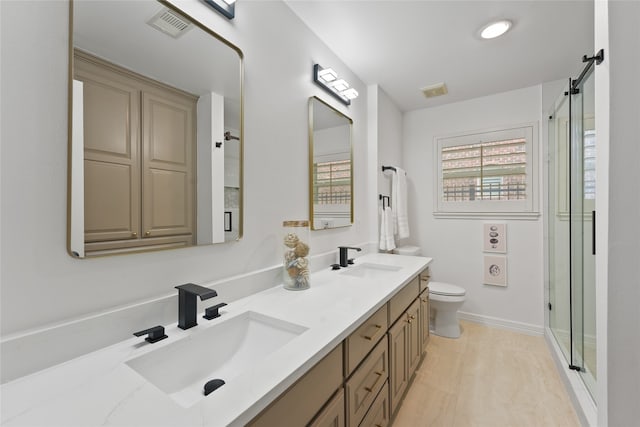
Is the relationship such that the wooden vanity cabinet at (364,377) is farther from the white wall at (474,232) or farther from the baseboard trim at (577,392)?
the white wall at (474,232)

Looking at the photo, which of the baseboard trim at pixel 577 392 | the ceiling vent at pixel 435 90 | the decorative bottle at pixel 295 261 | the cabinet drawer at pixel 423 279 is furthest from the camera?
the ceiling vent at pixel 435 90

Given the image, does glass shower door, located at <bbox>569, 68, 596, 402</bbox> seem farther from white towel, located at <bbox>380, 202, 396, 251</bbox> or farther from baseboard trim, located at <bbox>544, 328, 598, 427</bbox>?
white towel, located at <bbox>380, 202, 396, 251</bbox>

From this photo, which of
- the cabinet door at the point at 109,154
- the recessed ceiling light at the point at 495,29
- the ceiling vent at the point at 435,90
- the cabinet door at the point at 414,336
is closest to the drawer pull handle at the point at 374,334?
the cabinet door at the point at 414,336

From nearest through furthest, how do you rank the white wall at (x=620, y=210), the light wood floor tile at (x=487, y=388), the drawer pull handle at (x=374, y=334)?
the white wall at (x=620, y=210)
the drawer pull handle at (x=374, y=334)
the light wood floor tile at (x=487, y=388)

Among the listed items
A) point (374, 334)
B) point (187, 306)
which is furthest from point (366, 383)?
point (187, 306)

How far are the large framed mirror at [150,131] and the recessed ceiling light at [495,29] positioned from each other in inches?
64.9

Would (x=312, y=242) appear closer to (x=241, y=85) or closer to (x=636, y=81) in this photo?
(x=241, y=85)

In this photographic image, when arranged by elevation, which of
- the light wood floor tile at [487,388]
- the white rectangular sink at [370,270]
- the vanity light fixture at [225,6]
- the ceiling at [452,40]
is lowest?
the light wood floor tile at [487,388]

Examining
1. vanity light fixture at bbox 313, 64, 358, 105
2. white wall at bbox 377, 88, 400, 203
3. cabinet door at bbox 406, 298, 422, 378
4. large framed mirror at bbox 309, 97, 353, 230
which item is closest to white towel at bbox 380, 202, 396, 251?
white wall at bbox 377, 88, 400, 203

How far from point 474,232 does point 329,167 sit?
1.92 meters

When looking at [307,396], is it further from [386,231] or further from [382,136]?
[382,136]

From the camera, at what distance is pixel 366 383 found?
112cm

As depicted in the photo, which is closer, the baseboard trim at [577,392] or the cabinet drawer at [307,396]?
the cabinet drawer at [307,396]

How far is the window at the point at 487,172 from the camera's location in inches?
105
